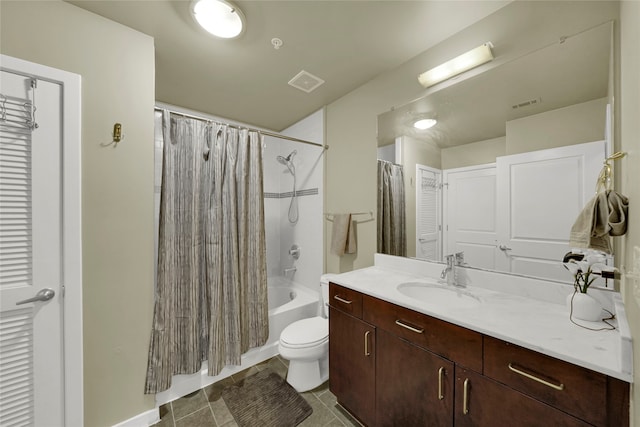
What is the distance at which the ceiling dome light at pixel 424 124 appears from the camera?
1619 mm

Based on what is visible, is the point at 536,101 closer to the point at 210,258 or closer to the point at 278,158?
the point at 210,258

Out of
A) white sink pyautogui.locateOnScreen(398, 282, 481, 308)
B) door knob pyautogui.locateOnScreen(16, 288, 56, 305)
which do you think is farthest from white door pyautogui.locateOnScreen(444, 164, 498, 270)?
door knob pyautogui.locateOnScreen(16, 288, 56, 305)

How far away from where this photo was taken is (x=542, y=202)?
1.16m

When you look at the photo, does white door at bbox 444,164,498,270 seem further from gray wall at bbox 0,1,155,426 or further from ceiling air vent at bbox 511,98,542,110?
gray wall at bbox 0,1,155,426

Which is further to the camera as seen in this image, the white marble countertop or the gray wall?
the gray wall

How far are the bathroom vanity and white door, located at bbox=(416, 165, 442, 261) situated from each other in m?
0.11

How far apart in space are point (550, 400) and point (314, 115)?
2.65 m

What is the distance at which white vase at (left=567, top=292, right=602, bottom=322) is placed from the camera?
0.89 m

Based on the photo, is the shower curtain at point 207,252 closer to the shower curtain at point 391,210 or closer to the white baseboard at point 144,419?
the white baseboard at point 144,419

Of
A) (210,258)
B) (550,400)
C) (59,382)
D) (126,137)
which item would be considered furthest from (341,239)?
(59,382)

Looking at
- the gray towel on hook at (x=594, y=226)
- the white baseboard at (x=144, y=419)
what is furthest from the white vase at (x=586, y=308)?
the white baseboard at (x=144, y=419)

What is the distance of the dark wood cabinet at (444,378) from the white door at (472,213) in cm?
62

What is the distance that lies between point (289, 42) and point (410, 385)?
83.4 inches

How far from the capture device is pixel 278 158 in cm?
305
